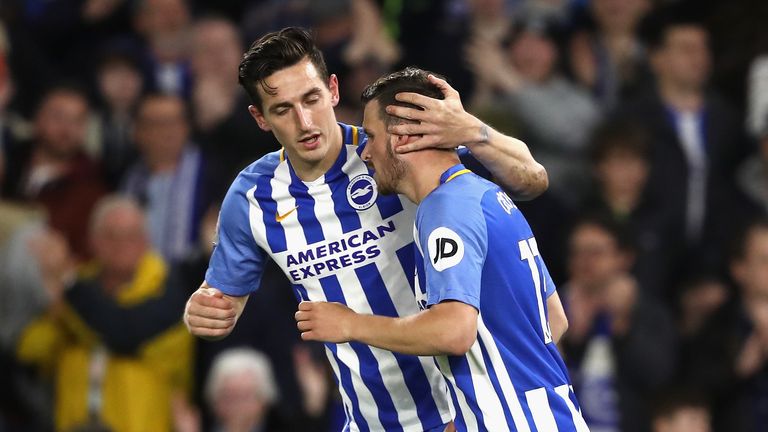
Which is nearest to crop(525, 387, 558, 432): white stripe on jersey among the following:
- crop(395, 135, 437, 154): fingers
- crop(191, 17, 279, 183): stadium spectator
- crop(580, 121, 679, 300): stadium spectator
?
crop(395, 135, 437, 154): fingers

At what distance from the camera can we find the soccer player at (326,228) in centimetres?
472

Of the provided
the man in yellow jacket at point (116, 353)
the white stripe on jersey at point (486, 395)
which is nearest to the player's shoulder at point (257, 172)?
the white stripe on jersey at point (486, 395)

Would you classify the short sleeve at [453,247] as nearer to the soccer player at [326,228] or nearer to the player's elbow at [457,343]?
the player's elbow at [457,343]

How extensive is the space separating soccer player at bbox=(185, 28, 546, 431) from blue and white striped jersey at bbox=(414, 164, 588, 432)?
0.40 meters

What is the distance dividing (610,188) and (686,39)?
4.01ft

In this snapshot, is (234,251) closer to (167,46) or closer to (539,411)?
(539,411)

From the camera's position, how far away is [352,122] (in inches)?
337

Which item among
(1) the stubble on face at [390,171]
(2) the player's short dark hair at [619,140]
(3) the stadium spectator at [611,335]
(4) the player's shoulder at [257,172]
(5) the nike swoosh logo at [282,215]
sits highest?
(4) the player's shoulder at [257,172]

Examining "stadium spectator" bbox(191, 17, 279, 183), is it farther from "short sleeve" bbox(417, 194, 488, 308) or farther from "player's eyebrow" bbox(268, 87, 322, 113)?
"short sleeve" bbox(417, 194, 488, 308)

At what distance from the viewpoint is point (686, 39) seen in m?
8.94

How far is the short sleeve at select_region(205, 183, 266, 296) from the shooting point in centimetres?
496

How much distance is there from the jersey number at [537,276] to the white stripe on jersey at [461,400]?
0.31 m

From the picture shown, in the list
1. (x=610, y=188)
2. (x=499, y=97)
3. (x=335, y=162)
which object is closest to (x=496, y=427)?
(x=335, y=162)

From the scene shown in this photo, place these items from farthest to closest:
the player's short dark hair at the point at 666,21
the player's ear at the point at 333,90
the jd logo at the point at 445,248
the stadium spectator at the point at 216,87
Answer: the player's short dark hair at the point at 666,21, the stadium spectator at the point at 216,87, the player's ear at the point at 333,90, the jd logo at the point at 445,248
